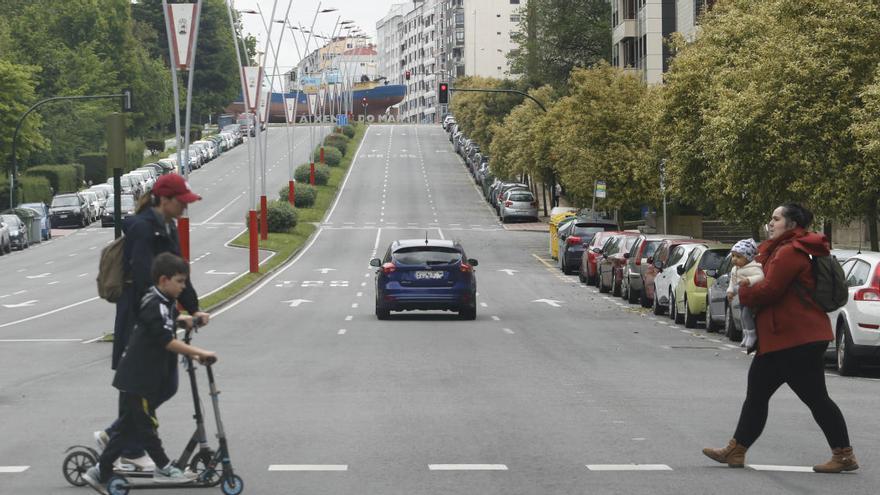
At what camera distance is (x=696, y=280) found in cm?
2839

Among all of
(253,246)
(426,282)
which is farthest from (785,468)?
(253,246)

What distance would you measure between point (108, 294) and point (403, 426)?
354cm

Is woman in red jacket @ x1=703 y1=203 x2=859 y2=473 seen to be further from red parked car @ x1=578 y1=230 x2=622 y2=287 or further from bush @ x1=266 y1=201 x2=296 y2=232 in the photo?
bush @ x1=266 y1=201 x2=296 y2=232

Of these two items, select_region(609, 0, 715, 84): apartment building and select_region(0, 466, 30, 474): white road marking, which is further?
select_region(609, 0, 715, 84): apartment building

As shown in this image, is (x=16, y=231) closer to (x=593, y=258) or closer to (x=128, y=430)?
(x=593, y=258)

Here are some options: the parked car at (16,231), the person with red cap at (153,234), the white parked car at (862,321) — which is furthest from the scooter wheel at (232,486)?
the parked car at (16,231)

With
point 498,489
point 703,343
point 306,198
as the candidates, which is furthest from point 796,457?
point 306,198

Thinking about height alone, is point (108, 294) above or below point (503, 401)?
above

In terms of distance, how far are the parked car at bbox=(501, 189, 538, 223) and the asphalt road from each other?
153ft

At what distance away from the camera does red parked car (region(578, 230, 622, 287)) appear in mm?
43344

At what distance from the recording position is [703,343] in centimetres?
2462

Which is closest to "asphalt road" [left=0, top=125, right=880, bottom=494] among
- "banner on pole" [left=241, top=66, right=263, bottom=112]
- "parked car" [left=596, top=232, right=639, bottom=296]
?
"parked car" [left=596, top=232, right=639, bottom=296]

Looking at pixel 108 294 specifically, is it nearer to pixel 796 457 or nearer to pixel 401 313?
pixel 796 457

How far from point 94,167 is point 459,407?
313 feet
